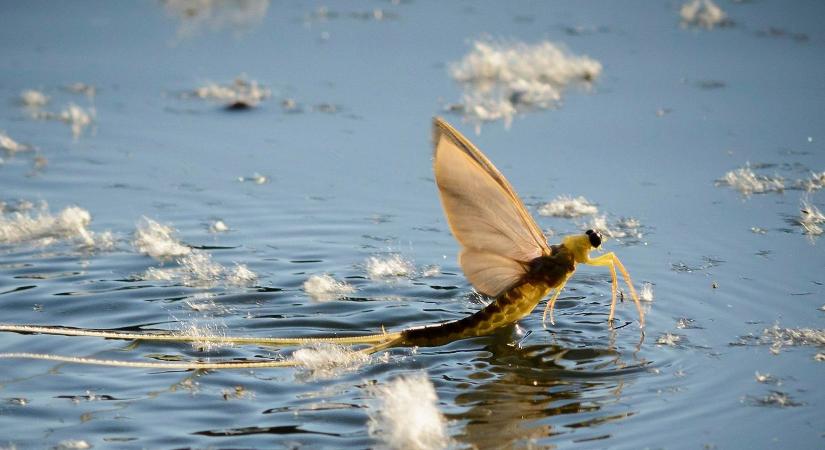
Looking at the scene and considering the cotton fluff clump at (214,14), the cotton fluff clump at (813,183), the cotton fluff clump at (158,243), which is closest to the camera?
the cotton fluff clump at (158,243)

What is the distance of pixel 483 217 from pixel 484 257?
168 millimetres

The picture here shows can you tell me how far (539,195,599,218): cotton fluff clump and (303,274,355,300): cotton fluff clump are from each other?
51.2 inches

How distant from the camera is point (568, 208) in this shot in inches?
251

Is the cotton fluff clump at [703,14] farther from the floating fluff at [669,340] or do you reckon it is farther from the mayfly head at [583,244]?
the mayfly head at [583,244]

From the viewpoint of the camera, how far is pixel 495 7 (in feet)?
34.2

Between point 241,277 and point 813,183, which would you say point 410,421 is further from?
point 813,183

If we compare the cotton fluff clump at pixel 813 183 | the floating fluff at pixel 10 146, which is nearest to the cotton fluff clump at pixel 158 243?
the floating fluff at pixel 10 146

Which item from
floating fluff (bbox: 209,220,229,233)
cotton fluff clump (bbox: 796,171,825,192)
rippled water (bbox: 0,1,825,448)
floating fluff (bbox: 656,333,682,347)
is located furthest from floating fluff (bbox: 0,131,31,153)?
cotton fluff clump (bbox: 796,171,825,192)

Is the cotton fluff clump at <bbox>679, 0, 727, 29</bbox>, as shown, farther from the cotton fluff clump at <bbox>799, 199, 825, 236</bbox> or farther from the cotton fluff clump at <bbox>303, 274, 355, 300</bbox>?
the cotton fluff clump at <bbox>303, 274, 355, 300</bbox>

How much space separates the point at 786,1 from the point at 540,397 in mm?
6652

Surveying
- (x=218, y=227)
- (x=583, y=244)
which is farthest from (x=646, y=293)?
(x=218, y=227)

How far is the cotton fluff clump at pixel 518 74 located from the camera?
832cm

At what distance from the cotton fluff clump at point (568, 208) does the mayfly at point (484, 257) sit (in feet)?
4.93

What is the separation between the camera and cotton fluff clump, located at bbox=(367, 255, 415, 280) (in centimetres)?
581
